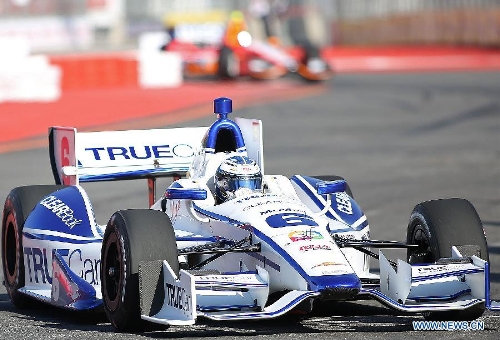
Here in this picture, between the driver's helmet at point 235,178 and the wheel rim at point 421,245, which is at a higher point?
the driver's helmet at point 235,178

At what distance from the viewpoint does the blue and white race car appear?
6.76 metres

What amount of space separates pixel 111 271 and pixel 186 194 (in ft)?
2.69

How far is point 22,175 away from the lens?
15.4 meters

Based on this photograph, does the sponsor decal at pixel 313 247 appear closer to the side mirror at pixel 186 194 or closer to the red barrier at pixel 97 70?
the side mirror at pixel 186 194

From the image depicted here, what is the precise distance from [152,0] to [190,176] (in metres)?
32.9

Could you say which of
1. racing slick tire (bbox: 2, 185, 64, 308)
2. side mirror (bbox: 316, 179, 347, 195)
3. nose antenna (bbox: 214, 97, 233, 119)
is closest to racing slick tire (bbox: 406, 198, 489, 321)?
side mirror (bbox: 316, 179, 347, 195)

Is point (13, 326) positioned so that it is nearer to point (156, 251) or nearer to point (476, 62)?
point (156, 251)

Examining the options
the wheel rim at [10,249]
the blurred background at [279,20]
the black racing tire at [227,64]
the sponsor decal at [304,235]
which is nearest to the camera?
the sponsor decal at [304,235]

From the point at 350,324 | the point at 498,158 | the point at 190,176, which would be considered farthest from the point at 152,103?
the point at 350,324

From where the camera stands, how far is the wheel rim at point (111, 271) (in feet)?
23.0

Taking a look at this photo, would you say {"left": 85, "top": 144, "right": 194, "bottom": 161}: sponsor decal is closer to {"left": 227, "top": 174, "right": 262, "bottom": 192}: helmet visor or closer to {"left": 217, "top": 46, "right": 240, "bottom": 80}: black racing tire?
{"left": 227, "top": 174, "right": 262, "bottom": 192}: helmet visor
